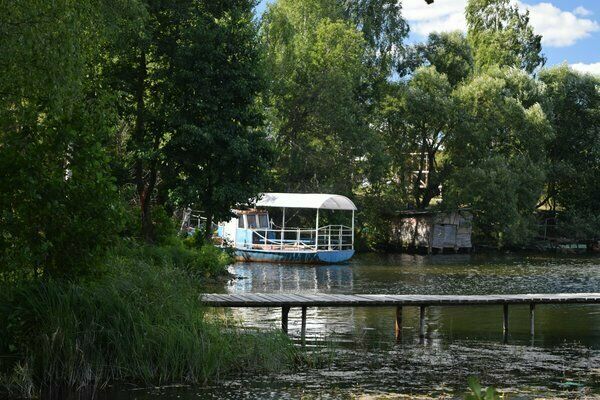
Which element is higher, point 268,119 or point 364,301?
point 268,119

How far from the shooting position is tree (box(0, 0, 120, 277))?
12.0 metres

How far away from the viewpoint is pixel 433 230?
55.0 m

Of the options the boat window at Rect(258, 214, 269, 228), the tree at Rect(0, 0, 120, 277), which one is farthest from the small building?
the tree at Rect(0, 0, 120, 277)

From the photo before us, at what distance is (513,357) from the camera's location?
15.7m

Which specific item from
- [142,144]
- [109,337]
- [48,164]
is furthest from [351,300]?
[142,144]

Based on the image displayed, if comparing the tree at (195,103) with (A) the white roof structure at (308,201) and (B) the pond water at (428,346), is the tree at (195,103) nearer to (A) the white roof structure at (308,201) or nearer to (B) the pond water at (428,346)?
(B) the pond water at (428,346)

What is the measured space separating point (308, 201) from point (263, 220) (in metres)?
2.83

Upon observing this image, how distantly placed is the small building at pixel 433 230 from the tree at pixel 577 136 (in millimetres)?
9140

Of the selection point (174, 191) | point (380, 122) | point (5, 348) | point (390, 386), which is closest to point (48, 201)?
point (5, 348)

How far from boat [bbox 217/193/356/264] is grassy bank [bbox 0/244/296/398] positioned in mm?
28820

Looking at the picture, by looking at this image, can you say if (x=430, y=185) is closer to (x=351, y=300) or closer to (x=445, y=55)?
(x=445, y=55)

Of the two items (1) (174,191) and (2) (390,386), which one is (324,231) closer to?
(1) (174,191)

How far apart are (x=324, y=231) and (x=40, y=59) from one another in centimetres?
3469

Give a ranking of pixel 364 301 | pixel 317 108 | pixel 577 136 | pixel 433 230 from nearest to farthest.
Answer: pixel 364 301 → pixel 317 108 → pixel 433 230 → pixel 577 136
